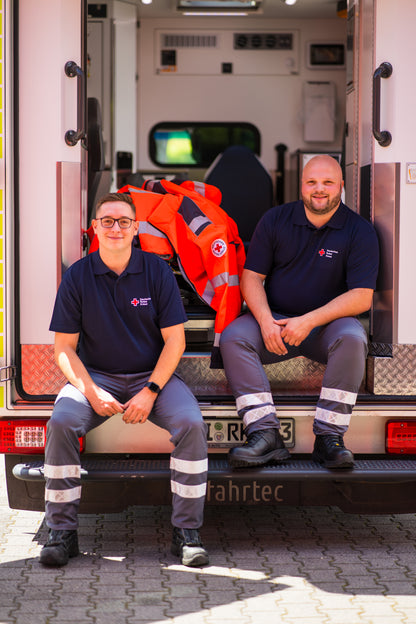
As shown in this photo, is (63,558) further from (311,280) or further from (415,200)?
(415,200)

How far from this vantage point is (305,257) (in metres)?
4.27

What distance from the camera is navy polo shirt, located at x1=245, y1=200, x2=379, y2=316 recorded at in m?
4.14

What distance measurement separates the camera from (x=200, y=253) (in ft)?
14.2

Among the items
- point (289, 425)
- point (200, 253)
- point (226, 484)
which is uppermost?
point (200, 253)

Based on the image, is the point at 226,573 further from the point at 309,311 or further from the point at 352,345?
the point at 309,311

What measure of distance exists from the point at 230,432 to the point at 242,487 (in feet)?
0.80

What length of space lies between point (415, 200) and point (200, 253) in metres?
1.05

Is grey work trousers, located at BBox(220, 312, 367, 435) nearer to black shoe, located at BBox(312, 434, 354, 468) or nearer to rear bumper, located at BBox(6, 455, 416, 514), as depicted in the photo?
black shoe, located at BBox(312, 434, 354, 468)

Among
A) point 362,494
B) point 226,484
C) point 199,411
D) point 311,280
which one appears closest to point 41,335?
point 199,411

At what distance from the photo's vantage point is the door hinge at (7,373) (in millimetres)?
3758

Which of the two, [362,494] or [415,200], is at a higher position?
[415,200]

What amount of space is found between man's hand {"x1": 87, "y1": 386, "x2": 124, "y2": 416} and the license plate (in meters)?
0.43

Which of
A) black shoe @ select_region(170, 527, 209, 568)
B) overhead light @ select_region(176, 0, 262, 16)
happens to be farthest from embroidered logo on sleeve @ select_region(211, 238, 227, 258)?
overhead light @ select_region(176, 0, 262, 16)

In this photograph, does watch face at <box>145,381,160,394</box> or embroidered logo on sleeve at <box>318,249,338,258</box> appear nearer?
watch face at <box>145,381,160,394</box>
